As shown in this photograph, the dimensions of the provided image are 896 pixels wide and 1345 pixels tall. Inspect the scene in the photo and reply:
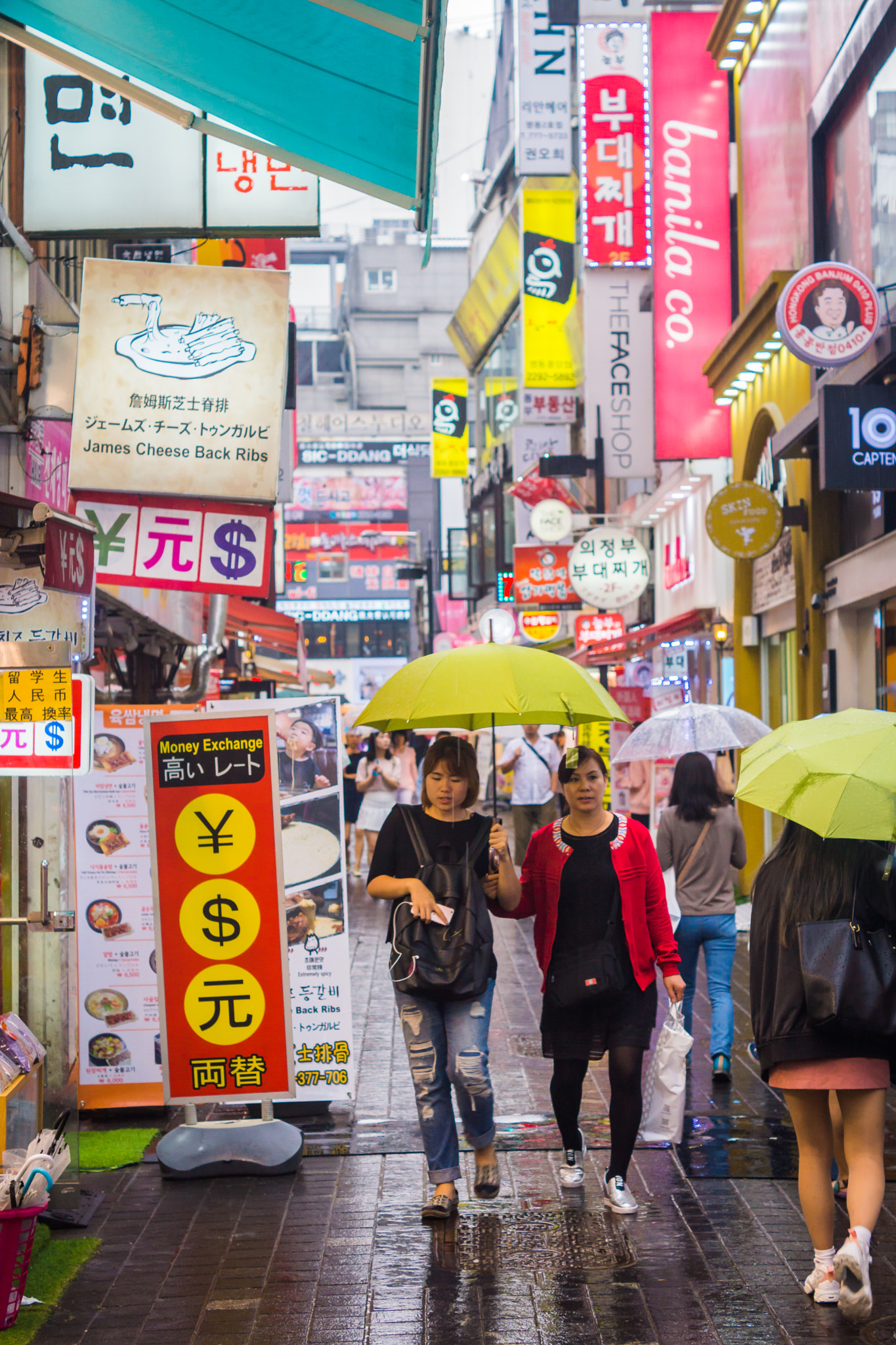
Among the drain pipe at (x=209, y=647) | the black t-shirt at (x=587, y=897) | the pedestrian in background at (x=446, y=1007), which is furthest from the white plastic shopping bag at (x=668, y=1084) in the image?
the drain pipe at (x=209, y=647)

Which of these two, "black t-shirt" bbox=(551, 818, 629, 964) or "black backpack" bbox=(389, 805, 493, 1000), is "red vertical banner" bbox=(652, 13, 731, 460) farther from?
"black backpack" bbox=(389, 805, 493, 1000)

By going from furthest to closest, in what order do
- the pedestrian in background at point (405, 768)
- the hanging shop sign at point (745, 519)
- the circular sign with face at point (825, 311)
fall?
the pedestrian in background at point (405, 768), the hanging shop sign at point (745, 519), the circular sign with face at point (825, 311)

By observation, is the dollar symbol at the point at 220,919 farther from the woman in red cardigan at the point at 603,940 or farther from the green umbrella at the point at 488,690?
the woman in red cardigan at the point at 603,940

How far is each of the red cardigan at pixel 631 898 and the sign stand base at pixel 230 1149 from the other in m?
1.53

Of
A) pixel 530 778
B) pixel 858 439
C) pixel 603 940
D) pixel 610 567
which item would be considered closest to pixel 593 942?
pixel 603 940

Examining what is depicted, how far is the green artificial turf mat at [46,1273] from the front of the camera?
14.1 ft

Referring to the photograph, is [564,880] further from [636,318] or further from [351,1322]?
[636,318]

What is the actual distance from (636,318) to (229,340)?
1247 cm

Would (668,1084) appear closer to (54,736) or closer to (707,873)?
(707,873)

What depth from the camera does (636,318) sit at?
62.0 ft

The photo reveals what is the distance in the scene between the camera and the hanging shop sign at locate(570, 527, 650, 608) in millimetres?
18516

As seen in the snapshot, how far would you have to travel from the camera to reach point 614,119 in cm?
1797

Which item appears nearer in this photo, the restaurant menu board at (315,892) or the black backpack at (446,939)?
the black backpack at (446,939)

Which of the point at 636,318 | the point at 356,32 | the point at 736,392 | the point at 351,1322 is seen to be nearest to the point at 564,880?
the point at 351,1322
